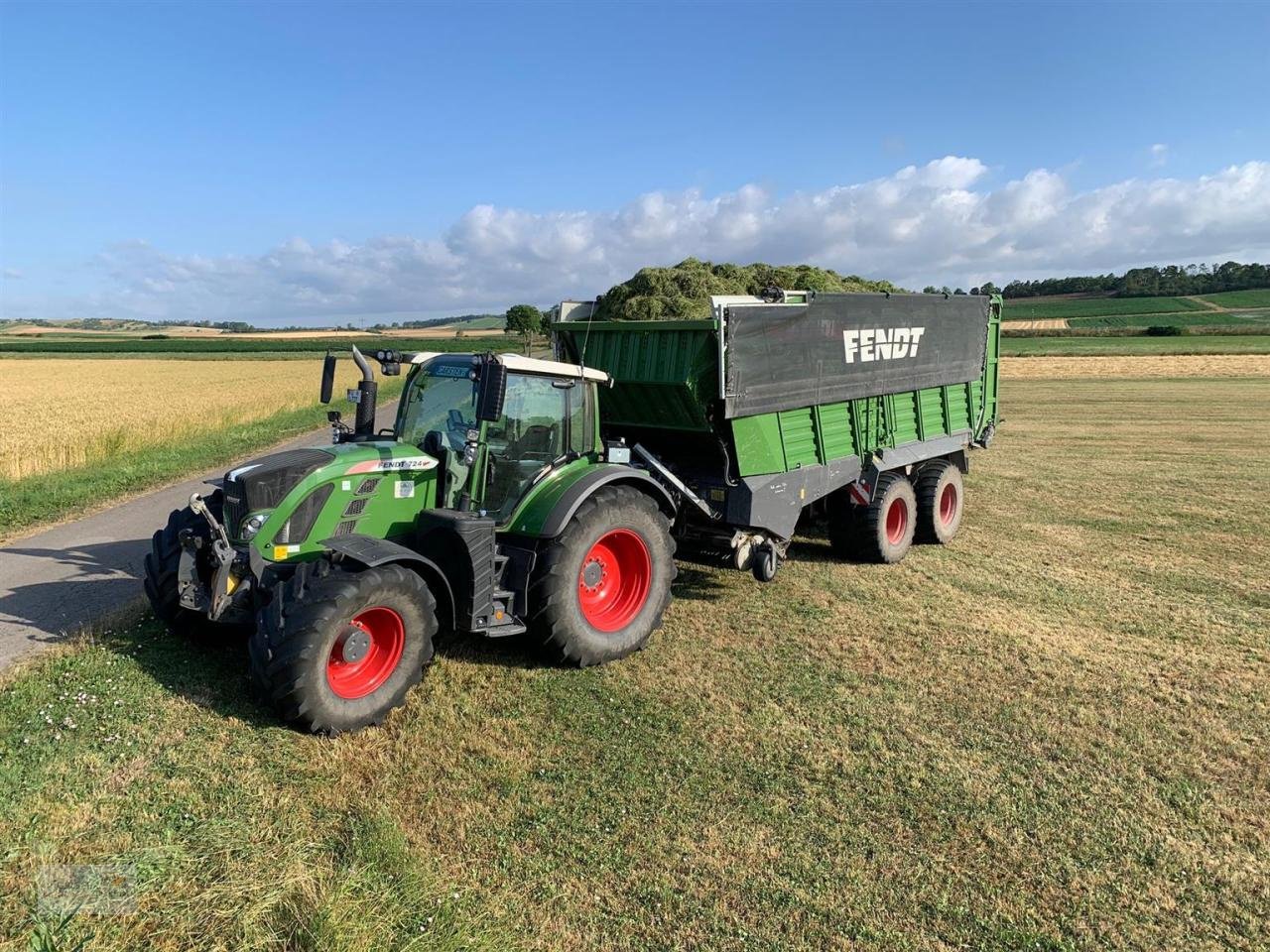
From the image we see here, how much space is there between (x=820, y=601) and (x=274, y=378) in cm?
3681

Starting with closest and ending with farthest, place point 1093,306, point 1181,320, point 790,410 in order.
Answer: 1. point 790,410
2. point 1181,320
3. point 1093,306

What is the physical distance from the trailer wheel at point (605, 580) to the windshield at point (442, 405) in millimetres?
1022

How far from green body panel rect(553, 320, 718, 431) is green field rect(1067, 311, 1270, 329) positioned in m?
70.0

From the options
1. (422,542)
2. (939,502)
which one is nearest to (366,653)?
(422,542)

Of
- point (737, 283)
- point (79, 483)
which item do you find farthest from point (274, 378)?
point (737, 283)

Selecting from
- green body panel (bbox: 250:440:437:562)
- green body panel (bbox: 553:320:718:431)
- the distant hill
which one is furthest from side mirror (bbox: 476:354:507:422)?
the distant hill

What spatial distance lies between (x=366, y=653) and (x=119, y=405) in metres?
24.7

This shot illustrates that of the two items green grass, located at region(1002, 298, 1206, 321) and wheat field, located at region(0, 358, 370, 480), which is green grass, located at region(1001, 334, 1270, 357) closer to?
green grass, located at region(1002, 298, 1206, 321)

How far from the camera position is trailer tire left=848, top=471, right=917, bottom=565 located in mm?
8328

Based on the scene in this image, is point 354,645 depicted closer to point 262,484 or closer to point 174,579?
point 262,484

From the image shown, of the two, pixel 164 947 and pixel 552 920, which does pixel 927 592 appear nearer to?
pixel 552 920

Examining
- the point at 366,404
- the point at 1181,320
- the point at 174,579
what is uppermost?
the point at 1181,320

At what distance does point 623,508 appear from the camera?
590 cm

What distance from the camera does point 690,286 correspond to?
28.8ft
